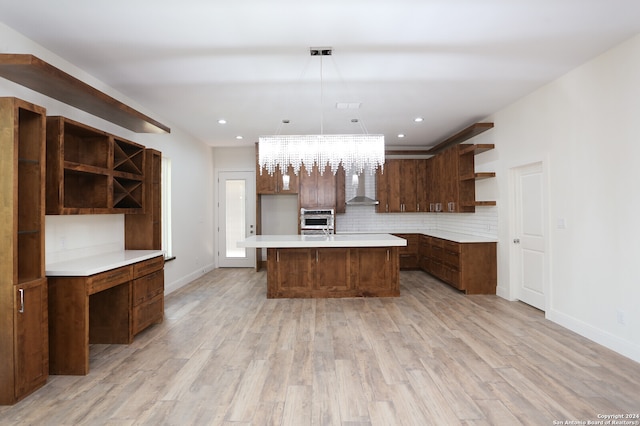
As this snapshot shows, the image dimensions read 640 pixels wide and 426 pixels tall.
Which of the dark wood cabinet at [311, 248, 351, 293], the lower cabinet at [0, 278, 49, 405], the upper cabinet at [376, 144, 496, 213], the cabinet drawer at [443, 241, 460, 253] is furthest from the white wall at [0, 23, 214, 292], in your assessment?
the cabinet drawer at [443, 241, 460, 253]

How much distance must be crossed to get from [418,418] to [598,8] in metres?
3.25

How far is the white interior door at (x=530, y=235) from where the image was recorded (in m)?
4.29

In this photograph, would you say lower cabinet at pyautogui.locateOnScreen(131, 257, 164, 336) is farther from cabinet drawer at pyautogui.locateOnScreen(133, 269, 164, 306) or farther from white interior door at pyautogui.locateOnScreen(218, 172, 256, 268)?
white interior door at pyautogui.locateOnScreen(218, 172, 256, 268)

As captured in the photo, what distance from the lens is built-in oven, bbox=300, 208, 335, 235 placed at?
7.09 metres

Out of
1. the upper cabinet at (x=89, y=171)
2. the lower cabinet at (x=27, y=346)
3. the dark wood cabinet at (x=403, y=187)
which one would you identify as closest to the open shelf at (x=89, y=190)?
the upper cabinet at (x=89, y=171)

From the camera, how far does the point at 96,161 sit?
11.5ft

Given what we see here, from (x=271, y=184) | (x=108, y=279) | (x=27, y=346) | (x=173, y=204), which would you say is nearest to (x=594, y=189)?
(x=108, y=279)

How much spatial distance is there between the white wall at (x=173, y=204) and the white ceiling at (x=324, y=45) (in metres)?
0.14

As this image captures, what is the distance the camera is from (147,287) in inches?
145

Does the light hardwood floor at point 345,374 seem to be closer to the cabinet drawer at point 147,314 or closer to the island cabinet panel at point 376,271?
the cabinet drawer at point 147,314

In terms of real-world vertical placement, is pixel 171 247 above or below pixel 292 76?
below

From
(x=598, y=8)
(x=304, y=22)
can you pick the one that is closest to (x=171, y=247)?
(x=304, y=22)

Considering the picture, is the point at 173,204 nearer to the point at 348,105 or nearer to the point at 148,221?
the point at 148,221

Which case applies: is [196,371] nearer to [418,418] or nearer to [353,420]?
[353,420]
